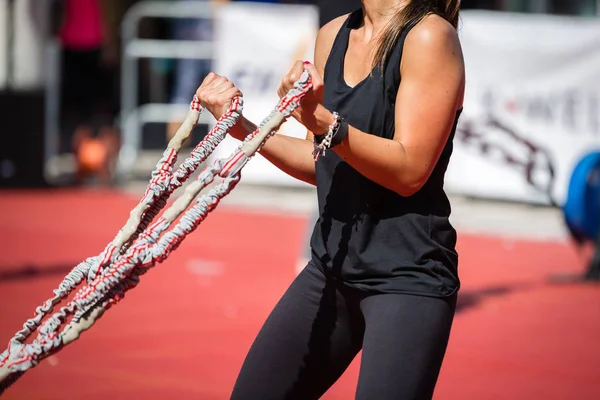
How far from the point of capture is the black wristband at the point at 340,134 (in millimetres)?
2400

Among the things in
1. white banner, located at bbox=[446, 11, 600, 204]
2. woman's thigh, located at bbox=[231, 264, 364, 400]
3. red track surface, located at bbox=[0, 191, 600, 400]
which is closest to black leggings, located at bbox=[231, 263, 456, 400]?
woman's thigh, located at bbox=[231, 264, 364, 400]

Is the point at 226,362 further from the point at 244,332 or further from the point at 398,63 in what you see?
the point at 398,63

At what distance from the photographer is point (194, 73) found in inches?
524

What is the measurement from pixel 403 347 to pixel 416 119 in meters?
0.59

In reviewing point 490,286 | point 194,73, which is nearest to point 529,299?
Answer: point 490,286

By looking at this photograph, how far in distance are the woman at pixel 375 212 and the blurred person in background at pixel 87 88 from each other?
1078cm

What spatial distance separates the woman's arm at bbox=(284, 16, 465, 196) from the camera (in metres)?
2.42

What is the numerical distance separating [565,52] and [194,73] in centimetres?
510

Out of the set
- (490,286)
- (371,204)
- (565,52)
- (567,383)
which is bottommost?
(490,286)

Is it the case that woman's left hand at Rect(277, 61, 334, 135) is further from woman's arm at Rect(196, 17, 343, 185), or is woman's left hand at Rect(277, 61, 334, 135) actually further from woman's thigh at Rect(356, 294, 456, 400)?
woman's thigh at Rect(356, 294, 456, 400)

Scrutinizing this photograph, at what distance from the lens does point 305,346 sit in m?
2.75

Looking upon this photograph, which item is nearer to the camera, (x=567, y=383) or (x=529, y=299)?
(x=567, y=383)

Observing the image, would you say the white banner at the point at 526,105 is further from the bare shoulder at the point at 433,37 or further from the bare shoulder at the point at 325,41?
the bare shoulder at the point at 433,37

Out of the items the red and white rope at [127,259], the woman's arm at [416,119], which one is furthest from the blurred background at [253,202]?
the woman's arm at [416,119]
